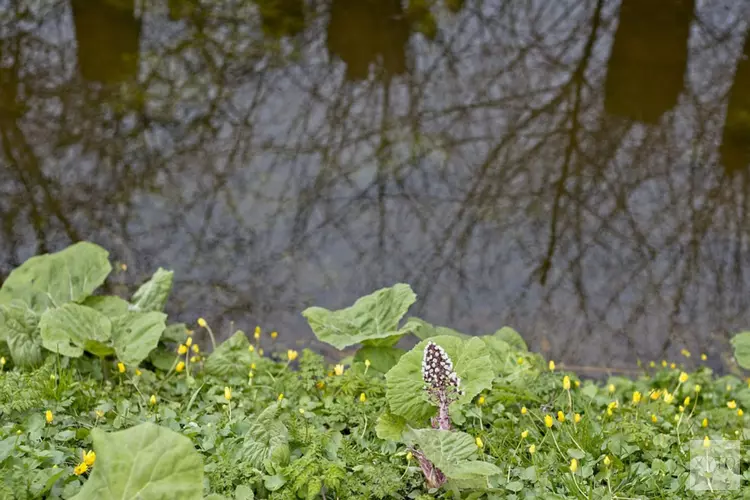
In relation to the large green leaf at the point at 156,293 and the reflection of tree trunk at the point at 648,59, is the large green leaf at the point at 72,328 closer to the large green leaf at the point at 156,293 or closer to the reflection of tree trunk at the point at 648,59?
the large green leaf at the point at 156,293

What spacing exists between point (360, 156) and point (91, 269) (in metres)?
1.94

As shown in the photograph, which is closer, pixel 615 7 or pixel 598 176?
pixel 598 176

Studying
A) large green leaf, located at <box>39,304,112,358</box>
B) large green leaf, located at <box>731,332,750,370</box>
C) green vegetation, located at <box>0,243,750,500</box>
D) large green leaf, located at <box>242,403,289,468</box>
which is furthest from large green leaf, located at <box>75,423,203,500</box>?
large green leaf, located at <box>731,332,750,370</box>

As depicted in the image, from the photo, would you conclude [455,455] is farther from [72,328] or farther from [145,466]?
[72,328]

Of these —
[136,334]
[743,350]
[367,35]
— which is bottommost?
[743,350]

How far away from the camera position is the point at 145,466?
2.12 m

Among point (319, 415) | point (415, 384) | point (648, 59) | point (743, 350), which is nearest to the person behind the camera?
point (415, 384)

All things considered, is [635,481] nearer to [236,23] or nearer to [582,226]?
[582,226]

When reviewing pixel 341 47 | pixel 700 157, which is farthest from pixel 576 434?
pixel 341 47

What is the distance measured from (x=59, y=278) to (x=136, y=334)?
611 millimetres

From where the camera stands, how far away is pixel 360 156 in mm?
5105

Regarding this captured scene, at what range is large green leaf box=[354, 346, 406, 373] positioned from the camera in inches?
134

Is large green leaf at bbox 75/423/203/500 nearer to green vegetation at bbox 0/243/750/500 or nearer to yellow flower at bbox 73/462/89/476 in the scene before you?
green vegetation at bbox 0/243/750/500

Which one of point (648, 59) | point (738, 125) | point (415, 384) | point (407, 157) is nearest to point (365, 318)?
point (415, 384)
